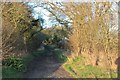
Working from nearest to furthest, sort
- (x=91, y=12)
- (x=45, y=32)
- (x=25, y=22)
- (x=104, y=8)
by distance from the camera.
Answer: (x=104, y=8)
(x=91, y=12)
(x=25, y=22)
(x=45, y=32)

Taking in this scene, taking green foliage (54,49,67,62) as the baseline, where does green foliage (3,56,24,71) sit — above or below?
above

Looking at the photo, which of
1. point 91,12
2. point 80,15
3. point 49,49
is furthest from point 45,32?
point 91,12

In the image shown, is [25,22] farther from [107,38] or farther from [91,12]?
[107,38]

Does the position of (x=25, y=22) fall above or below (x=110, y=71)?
above

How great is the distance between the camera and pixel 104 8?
355 inches

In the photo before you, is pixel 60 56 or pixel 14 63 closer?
pixel 14 63

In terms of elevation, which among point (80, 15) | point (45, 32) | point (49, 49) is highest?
point (80, 15)

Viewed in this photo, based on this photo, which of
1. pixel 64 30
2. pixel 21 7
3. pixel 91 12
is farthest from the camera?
pixel 64 30

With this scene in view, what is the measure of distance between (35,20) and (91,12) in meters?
7.30

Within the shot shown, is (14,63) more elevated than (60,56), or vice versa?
(14,63)

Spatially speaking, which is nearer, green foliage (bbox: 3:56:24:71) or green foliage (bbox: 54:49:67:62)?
green foliage (bbox: 3:56:24:71)

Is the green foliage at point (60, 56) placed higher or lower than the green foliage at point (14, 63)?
lower

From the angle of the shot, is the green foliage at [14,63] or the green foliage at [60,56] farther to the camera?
the green foliage at [60,56]

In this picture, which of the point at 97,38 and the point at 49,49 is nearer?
the point at 97,38
